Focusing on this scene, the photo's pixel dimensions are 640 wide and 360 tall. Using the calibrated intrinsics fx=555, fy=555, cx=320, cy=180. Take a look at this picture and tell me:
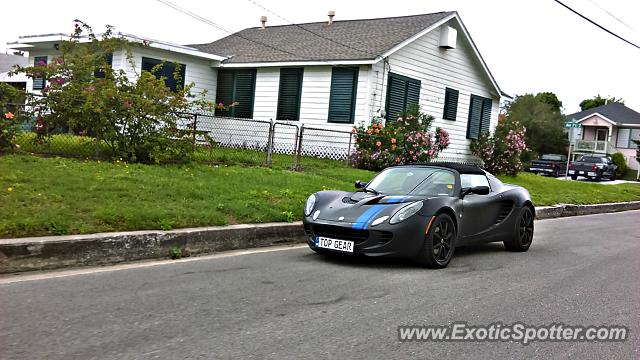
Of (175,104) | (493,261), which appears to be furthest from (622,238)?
(175,104)

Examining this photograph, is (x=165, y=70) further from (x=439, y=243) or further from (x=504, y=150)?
(x=439, y=243)

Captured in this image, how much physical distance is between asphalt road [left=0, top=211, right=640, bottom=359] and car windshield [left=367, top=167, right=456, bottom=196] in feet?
3.32

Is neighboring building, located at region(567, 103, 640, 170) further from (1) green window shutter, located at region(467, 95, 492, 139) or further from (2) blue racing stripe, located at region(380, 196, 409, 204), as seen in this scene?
(2) blue racing stripe, located at region(380, 196, 409, 204)

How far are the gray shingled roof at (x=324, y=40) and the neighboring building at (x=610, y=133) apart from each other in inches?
1477

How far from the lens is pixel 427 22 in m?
20.4

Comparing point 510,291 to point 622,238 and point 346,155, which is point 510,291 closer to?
point 622,238

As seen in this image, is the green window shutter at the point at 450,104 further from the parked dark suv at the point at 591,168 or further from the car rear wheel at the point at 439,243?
the parked dark suv at the point at 591,168

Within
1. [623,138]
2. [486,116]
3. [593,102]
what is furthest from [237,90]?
[593,102]

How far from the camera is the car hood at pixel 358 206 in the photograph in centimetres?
673

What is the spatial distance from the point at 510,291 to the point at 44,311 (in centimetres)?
458

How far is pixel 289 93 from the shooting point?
19859 millimetres

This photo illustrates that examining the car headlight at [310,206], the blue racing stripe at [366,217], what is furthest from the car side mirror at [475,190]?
the car headlight at [310,206]

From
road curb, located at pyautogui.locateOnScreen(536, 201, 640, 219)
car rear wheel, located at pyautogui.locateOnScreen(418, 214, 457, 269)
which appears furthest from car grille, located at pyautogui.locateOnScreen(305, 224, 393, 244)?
road curb, located at pyautogui.locateOnScreen(536, 201, 640, 219)

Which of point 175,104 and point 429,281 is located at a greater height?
point 175,104
